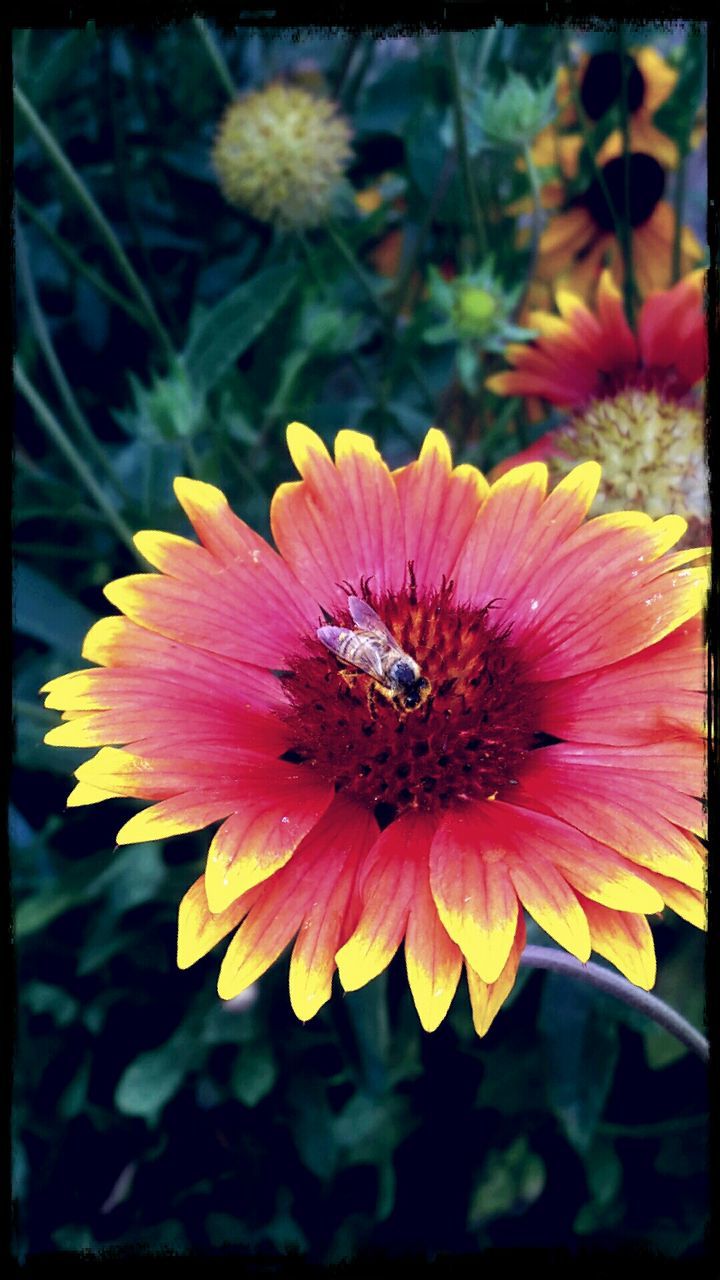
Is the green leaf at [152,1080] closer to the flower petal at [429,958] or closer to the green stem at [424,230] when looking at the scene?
the flower petal at [429,958]

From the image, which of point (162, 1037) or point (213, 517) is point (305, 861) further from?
point (162, 1037)

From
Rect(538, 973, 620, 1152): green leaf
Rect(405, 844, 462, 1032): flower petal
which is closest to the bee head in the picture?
Rect(405, 844, 462, 1032): flower petal

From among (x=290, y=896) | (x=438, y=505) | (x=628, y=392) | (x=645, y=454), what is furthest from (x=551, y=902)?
(x=628, y=392)

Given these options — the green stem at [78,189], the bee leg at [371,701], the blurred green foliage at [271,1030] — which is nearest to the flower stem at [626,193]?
the blurred green foliage at [271,1030]

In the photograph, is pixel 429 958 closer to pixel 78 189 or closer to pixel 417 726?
pixel 417 726

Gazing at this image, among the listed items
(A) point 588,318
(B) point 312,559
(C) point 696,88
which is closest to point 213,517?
(B) point 312,559
